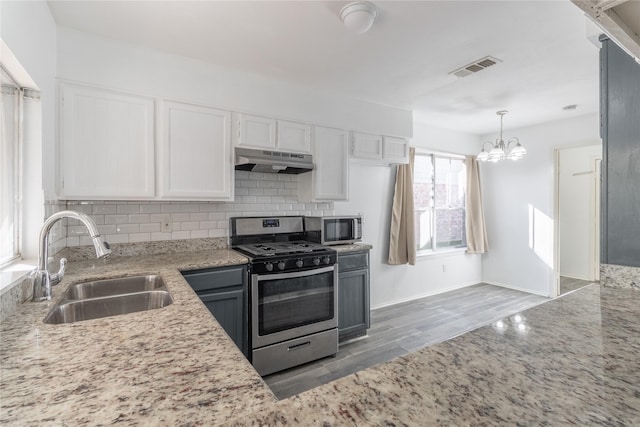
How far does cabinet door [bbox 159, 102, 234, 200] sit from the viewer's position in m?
2.31

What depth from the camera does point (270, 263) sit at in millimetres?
2340

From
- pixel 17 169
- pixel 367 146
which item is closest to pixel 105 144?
pixel 17 169

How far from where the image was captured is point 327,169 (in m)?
3.03

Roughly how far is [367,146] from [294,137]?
2.89ft

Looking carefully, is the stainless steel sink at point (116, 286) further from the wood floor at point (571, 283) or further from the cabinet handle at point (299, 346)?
the wood floor at point (571, 283)

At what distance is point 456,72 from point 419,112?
1.20 m

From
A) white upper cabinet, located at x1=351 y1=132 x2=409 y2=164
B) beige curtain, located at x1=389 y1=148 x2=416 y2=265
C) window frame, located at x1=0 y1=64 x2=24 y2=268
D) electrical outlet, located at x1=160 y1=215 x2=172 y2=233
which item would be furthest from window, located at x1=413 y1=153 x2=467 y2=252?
window frame, located at x1=0 y1=64 x2=24 y2=268

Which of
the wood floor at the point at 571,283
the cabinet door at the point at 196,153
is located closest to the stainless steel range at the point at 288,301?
the cabinet door at the point at 196,153

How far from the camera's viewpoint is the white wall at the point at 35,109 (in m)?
1.35

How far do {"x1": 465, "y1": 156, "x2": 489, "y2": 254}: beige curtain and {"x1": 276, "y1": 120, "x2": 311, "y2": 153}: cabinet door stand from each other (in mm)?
3234

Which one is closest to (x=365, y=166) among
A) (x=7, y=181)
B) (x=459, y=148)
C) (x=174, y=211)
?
(x=459, y=148)

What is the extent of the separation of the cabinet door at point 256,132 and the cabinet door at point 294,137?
67 millimetres

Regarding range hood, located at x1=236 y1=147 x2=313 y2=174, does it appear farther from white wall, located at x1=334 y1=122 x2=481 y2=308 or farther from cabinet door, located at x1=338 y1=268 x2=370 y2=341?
cabinet door, located at x1=338 y1=268 x2=370 y2=341

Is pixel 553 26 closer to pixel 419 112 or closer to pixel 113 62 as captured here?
pixel 419 112
